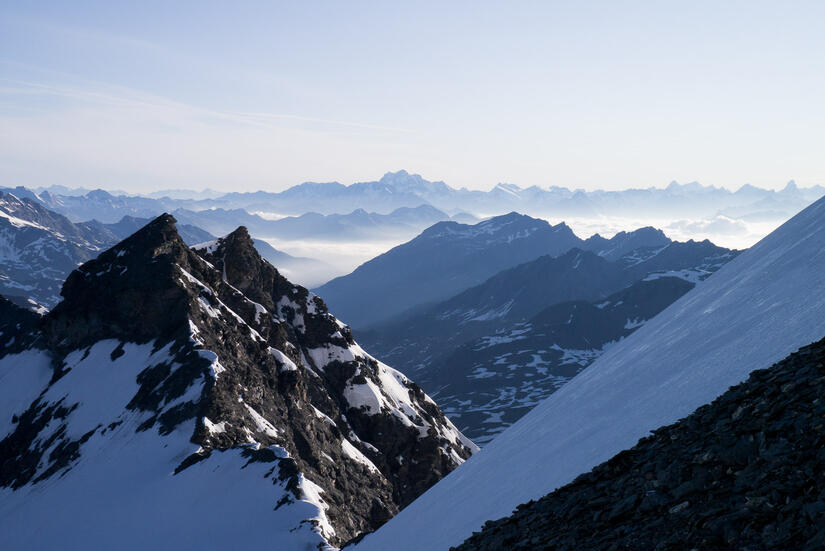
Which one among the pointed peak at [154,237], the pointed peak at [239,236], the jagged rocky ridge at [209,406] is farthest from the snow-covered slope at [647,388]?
the pointed peak at [239,236]

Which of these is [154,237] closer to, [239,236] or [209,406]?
A: [239,236]

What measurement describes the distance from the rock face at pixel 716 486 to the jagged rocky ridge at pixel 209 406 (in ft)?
127

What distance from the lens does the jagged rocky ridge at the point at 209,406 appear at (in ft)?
196

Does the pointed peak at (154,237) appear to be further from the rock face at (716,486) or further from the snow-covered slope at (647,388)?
the rock face at (716,486)

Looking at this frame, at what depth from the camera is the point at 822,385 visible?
11578mm

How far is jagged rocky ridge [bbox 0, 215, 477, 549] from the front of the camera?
59.7 meters

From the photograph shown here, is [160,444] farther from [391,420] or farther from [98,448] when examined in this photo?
[391,420]

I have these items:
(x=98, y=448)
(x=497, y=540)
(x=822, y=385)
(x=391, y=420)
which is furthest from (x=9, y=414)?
(x=822, y=385)

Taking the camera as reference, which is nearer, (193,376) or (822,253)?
(822,253)

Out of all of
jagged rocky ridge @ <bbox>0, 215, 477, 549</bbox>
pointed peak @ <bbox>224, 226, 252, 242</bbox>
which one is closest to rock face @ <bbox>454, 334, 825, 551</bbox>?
jagged rocky ridge @ <bbox>0, 215, 477, 549</bbox>

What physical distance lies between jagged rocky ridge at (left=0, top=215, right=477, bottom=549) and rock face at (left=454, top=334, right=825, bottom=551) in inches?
1520

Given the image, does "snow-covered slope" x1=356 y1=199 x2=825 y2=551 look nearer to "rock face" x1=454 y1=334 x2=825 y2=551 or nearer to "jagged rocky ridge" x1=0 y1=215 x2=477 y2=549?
"rock face" x1=454 y1=334 x2=825 y2=551

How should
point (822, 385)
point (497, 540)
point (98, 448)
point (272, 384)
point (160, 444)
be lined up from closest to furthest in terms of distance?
point (822, 385)
point (497, 540)
point (160, 444)
point (98, 448)
point (272, 384)

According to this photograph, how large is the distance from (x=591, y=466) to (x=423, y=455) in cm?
9715
